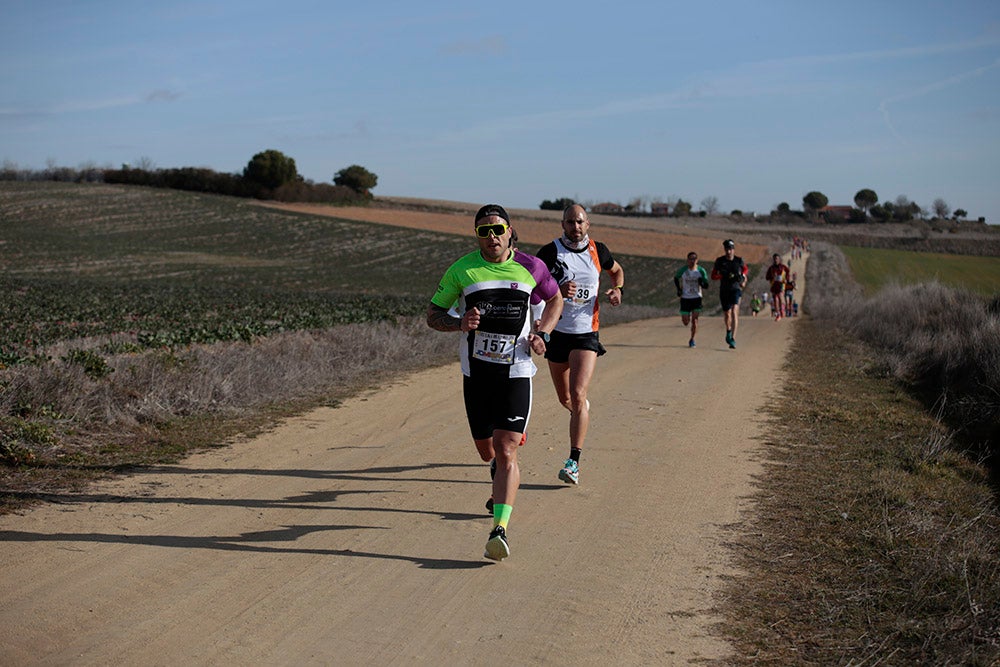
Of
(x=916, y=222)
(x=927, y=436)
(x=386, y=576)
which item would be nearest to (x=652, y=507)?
(x=386, y=576)

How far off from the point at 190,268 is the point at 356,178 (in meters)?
66.9

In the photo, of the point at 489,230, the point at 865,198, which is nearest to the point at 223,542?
the point at 489,230

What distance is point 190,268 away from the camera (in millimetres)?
53844

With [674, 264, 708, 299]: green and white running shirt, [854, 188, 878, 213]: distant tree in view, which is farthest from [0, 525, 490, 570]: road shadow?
[854, 188, 878, 213]: distant tree

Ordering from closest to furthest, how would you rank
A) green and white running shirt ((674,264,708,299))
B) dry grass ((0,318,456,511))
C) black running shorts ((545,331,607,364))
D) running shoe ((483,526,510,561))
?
running shoe ((483,526,510,561)), dry grass ((0,318,456,511)), black running shorts ((545,331,607,364)), green and white running shirt ((674,264,708,299))

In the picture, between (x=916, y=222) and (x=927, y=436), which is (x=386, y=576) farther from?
(x=916, y=222)

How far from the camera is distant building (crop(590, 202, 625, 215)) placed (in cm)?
14425

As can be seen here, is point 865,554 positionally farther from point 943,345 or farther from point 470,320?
point 943,345

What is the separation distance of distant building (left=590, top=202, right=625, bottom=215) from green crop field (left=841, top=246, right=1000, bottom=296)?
60.7 meters

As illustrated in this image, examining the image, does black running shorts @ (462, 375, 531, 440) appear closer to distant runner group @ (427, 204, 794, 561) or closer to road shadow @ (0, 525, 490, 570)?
distant runner group @ (427, 204, 794, 561)

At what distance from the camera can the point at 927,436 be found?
36.8 feet

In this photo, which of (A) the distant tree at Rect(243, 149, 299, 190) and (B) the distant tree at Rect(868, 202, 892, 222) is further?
(B) the distant tree at Rect(868, 202, 892, 222)

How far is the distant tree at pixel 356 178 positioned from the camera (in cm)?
11912

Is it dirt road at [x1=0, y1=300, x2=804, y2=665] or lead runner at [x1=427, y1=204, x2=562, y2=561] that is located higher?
lead runner at [x1=427, y1=204, x2=562, y2=561]
